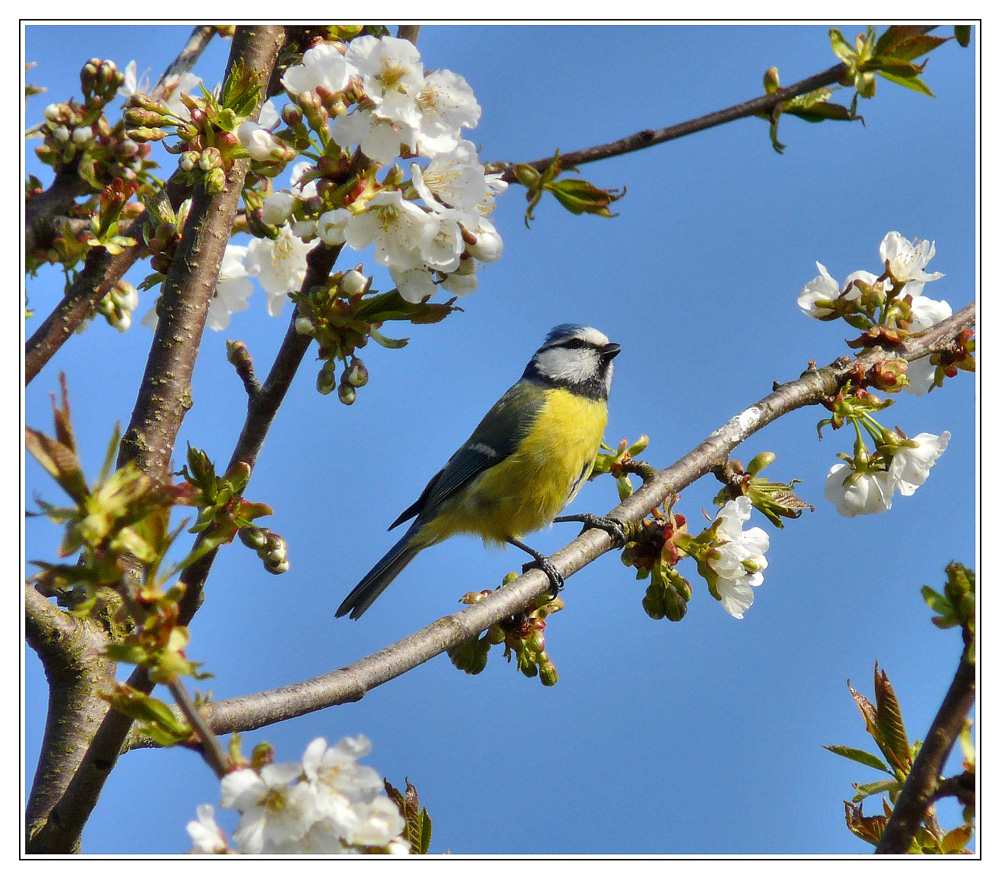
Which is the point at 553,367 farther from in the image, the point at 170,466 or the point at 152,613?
the point at 152,613

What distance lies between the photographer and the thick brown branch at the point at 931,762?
1348mm

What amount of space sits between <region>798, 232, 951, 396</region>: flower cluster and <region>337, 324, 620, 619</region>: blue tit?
1.50 meters

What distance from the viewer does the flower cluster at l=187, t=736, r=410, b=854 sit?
121 cm

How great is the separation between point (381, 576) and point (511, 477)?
0.81m

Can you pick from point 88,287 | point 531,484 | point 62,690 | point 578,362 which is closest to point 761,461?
point 531,484

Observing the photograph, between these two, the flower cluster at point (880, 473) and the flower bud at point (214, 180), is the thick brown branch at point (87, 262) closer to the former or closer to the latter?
the flower bud at point (214, 180)

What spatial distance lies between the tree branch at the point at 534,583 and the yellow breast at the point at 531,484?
59.1 inches

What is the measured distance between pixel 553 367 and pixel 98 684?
11.4 ft

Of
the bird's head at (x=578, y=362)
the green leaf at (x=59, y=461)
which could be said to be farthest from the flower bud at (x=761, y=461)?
the bird's head at (x=578, y=362)

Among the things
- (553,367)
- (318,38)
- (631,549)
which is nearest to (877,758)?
(631,549)

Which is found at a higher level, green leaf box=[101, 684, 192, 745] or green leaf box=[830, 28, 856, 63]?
green leaf box=[830, 28, 856, 63]

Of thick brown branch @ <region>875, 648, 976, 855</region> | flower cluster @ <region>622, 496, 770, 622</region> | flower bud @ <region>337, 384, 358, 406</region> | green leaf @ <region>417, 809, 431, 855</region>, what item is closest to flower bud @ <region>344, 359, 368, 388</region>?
flower bud @ <region>337, 384, 358, 406</region>

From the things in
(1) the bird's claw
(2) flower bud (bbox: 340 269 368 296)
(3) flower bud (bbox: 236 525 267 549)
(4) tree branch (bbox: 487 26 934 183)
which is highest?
(4) tree branch (bbox: 487 26 934 183)

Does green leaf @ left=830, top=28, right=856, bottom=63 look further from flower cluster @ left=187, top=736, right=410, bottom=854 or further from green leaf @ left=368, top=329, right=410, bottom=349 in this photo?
flower cluster @ left=187, top=736, right=410, bottom=854
